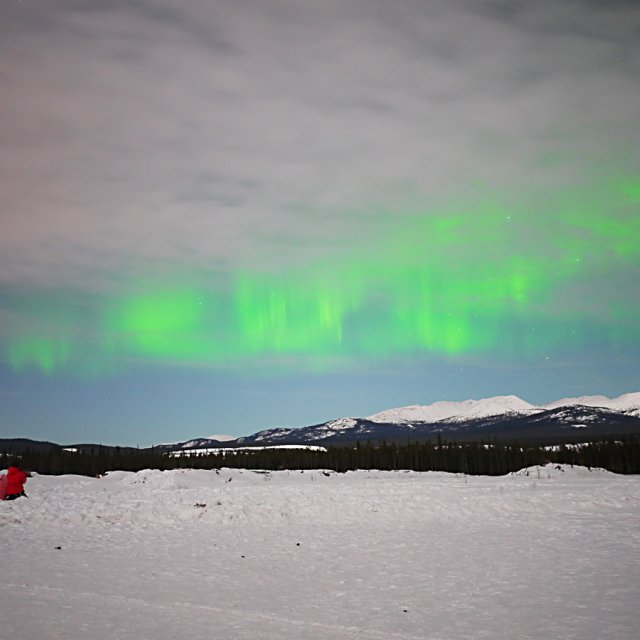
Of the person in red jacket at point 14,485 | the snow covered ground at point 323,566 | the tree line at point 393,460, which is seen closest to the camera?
the snow covered ground at point 323,566

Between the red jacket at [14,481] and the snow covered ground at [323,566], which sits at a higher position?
the red jacket at [14,481]

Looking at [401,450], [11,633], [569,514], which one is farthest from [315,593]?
[401,450]

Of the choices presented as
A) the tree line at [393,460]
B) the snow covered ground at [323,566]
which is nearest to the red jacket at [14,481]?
the snow covered ground at [323,566]

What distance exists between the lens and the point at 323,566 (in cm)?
1452

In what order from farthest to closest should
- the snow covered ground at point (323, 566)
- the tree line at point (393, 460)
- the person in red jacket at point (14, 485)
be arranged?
1. the tree line at point (393, 460)
2. the person in red jacket at point (14, 485)
3. the snow covered ground at point (323, 566)

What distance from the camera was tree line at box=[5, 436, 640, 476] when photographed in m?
58.6

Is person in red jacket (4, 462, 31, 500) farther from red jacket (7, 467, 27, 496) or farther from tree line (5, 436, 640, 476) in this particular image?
tree line (5, 436, 640, 476)

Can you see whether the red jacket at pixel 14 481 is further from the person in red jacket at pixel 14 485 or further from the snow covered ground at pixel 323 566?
the snow covered ground at pixel 323 566

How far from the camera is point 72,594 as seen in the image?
37.5 feet

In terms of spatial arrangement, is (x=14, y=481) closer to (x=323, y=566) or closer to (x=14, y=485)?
(x=14, y=485)

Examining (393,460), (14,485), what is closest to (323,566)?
(14,485)

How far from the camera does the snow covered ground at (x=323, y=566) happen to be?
9.51 m

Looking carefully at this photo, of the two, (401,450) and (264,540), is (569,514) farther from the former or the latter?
(401,450)

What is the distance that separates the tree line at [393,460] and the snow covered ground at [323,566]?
34.7 m
